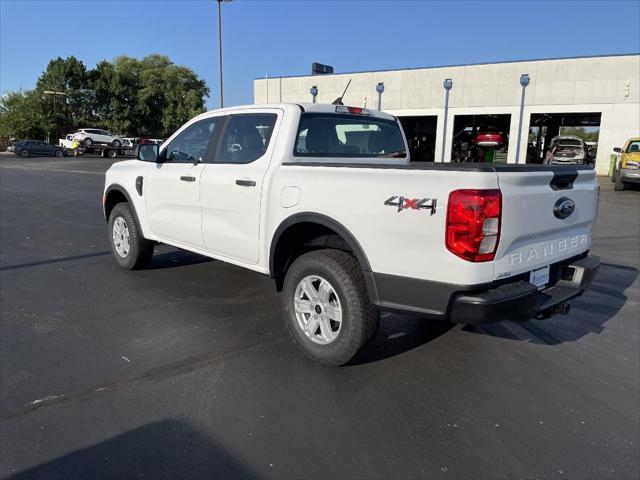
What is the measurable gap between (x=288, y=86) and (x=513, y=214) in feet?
118

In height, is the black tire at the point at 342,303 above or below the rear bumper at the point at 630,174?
below

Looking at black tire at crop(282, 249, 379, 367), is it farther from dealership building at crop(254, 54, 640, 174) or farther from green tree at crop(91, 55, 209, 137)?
→ green tree at crop(91, 55, 209, 137)

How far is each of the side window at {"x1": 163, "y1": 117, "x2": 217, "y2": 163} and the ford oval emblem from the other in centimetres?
313

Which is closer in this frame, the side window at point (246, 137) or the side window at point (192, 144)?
the side window at point (246, 137)

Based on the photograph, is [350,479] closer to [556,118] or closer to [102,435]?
[102,435]

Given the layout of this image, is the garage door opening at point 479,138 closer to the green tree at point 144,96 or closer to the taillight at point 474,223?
the taillight at point 474,223

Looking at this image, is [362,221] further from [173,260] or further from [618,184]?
[618,184]

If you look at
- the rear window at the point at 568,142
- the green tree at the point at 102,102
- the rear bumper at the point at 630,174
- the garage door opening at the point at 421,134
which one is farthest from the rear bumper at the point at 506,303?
the green tree at the point at 102,102

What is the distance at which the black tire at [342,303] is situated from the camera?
3.31 m

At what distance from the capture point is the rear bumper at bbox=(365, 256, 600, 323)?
2850 mm

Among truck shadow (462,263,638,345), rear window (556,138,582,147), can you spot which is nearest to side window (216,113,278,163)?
truck shadow (462,263,638,345)

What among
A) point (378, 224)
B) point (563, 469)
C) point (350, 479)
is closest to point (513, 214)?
point (378, 224)

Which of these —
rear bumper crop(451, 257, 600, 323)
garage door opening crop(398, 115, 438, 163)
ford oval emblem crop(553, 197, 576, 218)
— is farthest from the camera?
garage door opening crop(398, 115, 438, 163)

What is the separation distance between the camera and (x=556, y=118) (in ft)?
120
